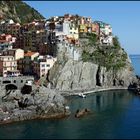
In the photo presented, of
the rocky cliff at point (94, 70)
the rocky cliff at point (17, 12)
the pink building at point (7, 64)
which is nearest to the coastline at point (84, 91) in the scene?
the rocky cliff at point (94, 70)

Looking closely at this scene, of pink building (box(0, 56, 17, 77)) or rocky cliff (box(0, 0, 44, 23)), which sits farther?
rocky cliff (box(0, 0, 44, 23))

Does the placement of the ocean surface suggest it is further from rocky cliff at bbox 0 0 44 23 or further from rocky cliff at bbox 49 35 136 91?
rocky cliff at bbox 0 0 44 23

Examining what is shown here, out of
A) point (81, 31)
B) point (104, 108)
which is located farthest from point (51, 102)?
point (81, 31)

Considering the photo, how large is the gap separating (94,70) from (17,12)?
37.0m

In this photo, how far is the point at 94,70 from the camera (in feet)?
225

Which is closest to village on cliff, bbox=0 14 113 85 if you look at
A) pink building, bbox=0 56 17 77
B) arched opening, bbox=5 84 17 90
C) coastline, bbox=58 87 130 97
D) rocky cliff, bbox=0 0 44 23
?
pink building, bbox=0 56 17 77

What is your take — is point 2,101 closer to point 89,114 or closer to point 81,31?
point 89,114

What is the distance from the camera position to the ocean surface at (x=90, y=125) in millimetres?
38719

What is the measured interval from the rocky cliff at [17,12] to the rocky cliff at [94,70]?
27.0 meters

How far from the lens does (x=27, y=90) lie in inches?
1993

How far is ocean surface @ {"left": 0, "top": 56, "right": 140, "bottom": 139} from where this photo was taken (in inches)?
1524

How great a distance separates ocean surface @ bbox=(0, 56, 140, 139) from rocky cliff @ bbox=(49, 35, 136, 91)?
761 cm

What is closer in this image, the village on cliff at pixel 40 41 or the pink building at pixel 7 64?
the pink building at pixel 7 64

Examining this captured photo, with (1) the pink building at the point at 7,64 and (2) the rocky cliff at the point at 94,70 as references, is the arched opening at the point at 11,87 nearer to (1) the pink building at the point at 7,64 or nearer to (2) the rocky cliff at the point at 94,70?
(1) the pink building at the point at 7,64
